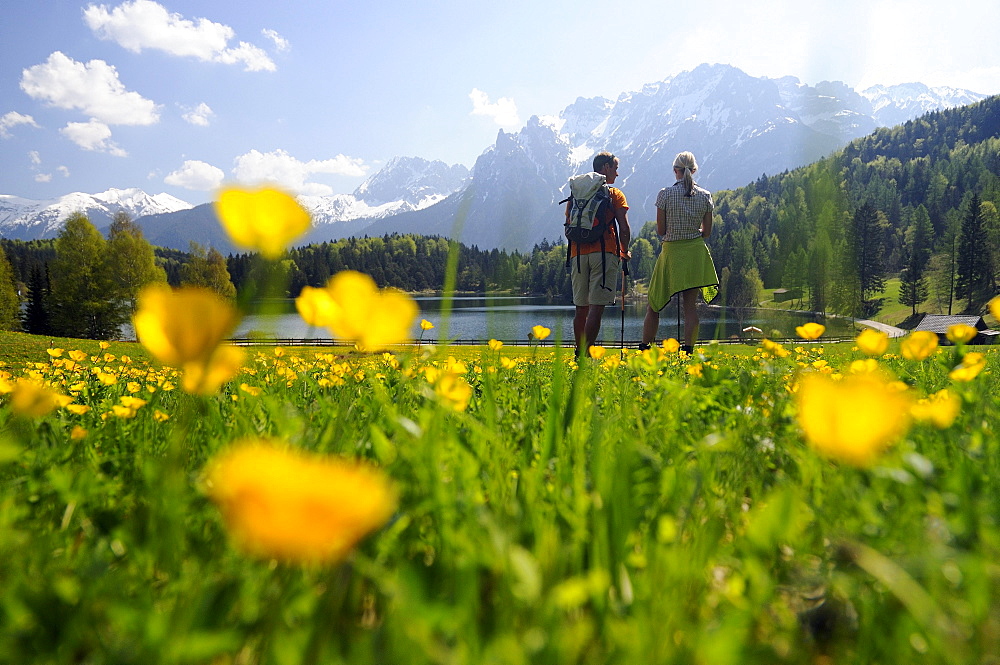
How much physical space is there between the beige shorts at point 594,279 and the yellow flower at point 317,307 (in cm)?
483

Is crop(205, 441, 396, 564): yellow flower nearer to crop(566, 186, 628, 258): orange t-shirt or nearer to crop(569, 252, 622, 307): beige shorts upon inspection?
crop(569, 252, 622, 307): beige shorts

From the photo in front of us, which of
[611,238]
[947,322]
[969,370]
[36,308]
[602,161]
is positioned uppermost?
[602,161]

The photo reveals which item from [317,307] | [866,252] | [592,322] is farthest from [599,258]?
[866,252]

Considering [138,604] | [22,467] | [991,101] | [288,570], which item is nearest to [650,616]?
[288,570]

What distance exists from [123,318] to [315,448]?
46.0 m

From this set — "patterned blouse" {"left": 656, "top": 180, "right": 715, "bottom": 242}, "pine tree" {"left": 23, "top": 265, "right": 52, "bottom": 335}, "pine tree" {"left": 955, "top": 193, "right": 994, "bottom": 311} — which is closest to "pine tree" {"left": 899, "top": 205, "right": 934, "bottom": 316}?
"pine tree" {"left": 955, "top": 193, "right": 994, "bottom": 311}

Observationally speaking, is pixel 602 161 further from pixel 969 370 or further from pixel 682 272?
A: pixel 969 370

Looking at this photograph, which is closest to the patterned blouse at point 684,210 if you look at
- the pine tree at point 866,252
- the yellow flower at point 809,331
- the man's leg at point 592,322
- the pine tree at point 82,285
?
the man's leg at point 592,322

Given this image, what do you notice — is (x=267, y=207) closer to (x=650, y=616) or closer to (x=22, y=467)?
(x=650, y=616)

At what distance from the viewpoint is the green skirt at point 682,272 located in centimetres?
539

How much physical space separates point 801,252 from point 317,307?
83.4 meters

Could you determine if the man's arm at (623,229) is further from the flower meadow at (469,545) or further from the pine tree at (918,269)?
the pine tree at (918,269)

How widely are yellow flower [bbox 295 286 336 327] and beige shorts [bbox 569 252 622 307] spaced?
4826mm

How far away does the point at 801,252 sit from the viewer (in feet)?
236
